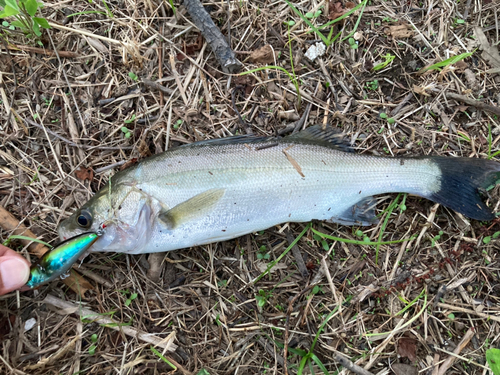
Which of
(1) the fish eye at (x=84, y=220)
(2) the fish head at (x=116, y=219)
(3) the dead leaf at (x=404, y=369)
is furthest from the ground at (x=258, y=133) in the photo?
(1) the fish eye at (x=84, y=220)

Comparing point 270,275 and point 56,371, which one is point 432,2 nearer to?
point 270,275

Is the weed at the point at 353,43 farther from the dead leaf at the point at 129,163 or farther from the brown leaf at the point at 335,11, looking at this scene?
the dead leaf at the point at 129,163

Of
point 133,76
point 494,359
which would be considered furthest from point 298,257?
point 133,76

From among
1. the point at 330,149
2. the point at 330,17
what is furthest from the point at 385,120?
the point at 330,17

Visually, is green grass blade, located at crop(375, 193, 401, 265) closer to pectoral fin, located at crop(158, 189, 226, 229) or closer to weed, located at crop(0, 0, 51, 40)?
pectoral fin, located at crop(158, 189, 226, 229)

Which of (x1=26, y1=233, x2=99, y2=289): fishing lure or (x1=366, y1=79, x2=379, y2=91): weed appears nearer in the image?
(x1=26, y1=233, x2=99, y2=289): fishing lure

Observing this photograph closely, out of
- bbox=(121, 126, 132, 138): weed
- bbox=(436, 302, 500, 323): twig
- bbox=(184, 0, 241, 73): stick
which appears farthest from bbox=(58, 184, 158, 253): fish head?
bbox=(436, 302, 500, 323): twig

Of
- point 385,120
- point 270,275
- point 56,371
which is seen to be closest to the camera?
point 56,371
